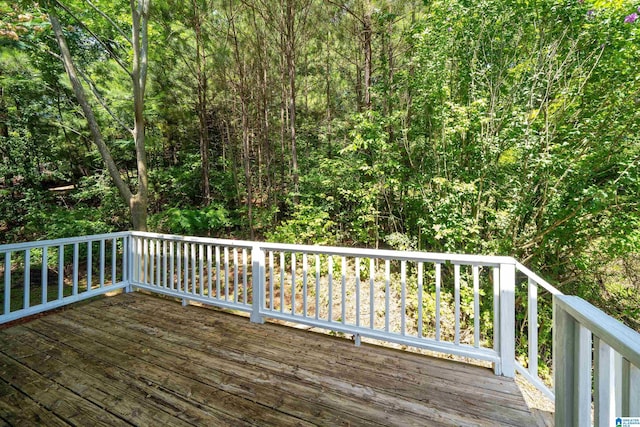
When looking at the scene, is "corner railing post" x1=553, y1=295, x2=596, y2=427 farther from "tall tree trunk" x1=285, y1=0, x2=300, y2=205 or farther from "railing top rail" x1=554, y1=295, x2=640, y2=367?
"tall tree trunk" x1=285, y1=0, x2=300, y2=205

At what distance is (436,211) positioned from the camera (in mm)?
4195

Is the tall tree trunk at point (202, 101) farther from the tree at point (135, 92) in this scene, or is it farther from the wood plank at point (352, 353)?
the wood plank at point (352, 353)

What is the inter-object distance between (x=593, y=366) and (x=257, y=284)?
2.48 m

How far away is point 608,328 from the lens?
2.09 ft

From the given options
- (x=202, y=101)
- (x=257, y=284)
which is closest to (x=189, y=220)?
(x=202, y=101)

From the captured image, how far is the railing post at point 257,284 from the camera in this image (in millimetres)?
2758

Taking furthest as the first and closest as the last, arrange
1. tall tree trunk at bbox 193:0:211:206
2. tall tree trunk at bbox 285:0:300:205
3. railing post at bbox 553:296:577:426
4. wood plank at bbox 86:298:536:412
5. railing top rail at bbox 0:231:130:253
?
tall tree trunk at bbox 193:0:211:206, tall tree trunk at bbox 285:0:300:205, railing top rail at bbox 0:231:130:253, wood plank at bbox 86:298:536:412, railing post at bbox 553:296:577:426

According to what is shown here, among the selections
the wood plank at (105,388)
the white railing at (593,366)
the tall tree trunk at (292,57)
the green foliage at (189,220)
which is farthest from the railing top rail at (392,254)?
the green foliage at (189,220)

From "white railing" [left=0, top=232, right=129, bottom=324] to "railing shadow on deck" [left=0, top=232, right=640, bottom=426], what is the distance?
16 millimetres

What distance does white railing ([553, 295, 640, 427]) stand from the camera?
0.58m

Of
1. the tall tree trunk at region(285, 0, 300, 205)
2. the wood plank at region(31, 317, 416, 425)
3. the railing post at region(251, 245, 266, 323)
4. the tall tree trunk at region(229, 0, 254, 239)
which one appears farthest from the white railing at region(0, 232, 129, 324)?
the tall tree trunk at region(285, 0, 300, 205)

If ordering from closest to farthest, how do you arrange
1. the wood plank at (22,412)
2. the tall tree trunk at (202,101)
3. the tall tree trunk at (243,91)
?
the wood plank at (22,412), the tall tree trunk at (243,91), the tall tree trunk at (202,101)

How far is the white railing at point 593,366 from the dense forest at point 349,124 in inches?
132

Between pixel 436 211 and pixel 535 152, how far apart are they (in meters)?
1.44
